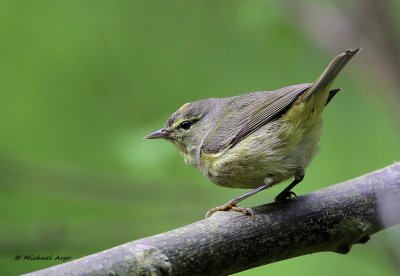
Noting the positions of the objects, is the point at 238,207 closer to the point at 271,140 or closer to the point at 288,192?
the point at 288,192

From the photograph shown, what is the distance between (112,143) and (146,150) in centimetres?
76

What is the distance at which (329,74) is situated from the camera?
4.48 m

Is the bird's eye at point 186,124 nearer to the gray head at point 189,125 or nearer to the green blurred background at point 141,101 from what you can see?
the gray head at point 189,125

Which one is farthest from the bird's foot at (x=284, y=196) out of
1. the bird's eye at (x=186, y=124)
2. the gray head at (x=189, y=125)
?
the bird's eye at (x=186, y=124)

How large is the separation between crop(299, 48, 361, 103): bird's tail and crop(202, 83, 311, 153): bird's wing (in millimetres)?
72

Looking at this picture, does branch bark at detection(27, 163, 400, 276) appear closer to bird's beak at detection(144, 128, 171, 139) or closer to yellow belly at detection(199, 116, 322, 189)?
yellow belly at detection(199, 116, 322, 189)

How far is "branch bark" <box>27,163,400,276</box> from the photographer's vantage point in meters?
3.12

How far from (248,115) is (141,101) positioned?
7.98 ft

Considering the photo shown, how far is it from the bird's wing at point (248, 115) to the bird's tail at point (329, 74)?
0.07 m

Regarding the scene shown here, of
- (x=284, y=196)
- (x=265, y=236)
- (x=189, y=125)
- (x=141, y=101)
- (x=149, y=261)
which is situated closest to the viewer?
(x=149, y=261)

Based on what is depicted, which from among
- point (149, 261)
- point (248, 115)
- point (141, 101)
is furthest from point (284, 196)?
point (141, 101)

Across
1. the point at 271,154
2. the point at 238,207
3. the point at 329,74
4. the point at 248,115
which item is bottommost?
the point at 238,207

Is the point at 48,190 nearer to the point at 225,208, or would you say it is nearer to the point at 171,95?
the point at 225,208

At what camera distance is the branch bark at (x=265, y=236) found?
123 inches
